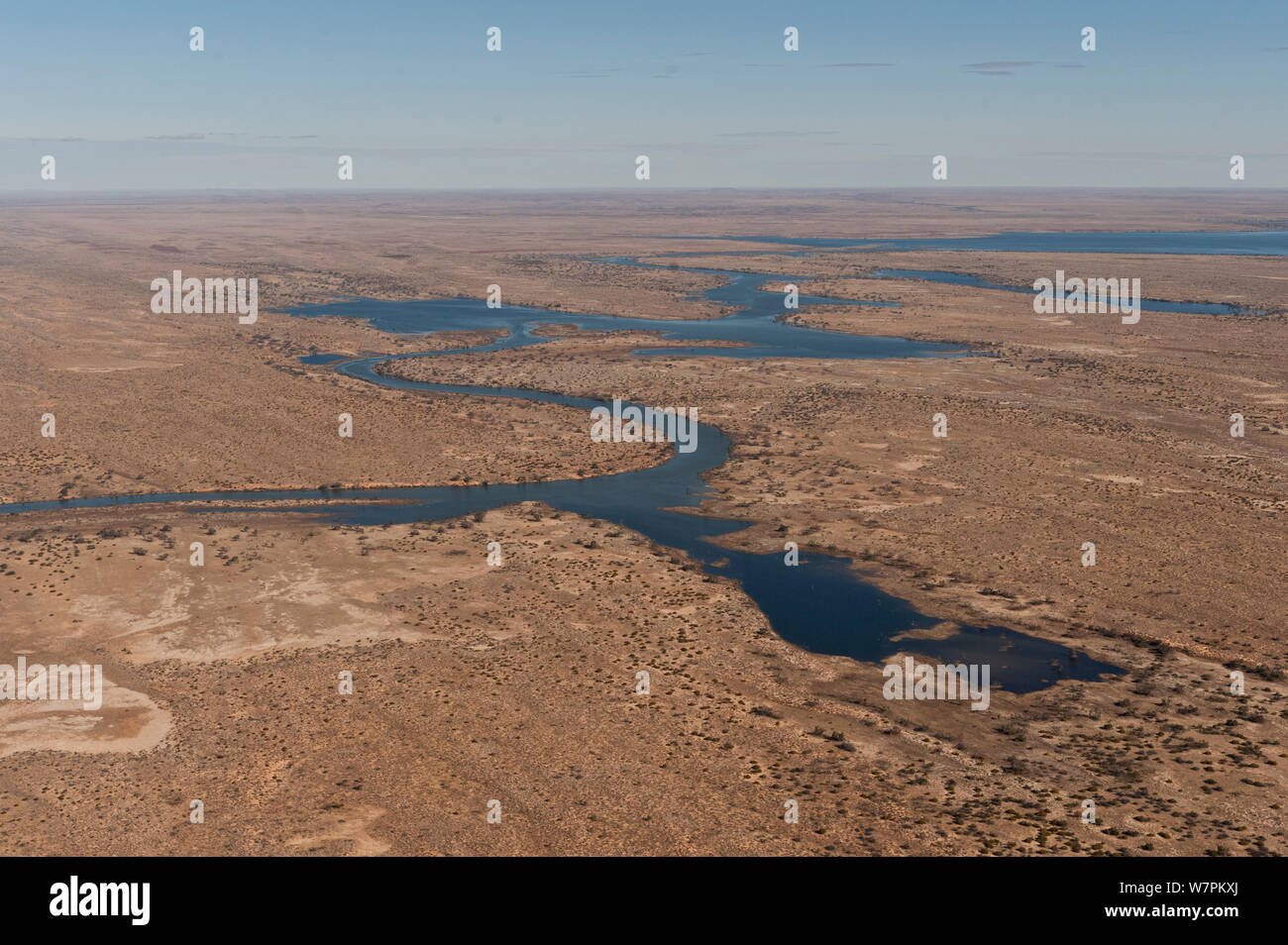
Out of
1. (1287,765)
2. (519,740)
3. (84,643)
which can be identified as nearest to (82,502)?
(84,643)

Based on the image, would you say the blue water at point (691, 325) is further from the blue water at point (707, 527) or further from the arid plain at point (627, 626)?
the arid plain at point (627, 626)

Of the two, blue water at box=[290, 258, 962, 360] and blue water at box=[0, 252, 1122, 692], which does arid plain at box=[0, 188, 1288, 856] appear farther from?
blue water at box=[290, 258, 962, 360]

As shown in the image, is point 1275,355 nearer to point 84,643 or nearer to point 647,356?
point 647,356

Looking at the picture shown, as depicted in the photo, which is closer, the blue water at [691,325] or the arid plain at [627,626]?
the arid plain at [627,626]

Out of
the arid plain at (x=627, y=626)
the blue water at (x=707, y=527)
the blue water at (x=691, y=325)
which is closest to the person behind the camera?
the arid plain at (x=627, y=626)

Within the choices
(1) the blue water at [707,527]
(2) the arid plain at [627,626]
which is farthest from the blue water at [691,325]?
(2) the arid plain at [627,626]

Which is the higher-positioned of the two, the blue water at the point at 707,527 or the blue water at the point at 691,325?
the blue water at the point at 691,325

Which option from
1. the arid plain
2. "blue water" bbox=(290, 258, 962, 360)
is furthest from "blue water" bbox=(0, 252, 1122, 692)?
"blue water" bbox=(290, 258, 962, 360)

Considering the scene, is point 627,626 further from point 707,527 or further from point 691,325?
point 691,325
